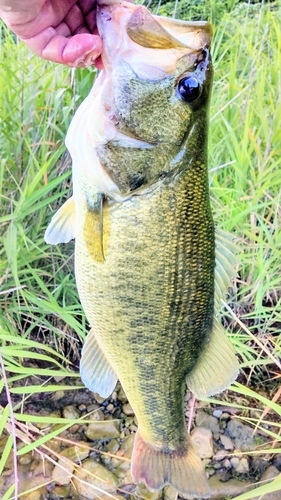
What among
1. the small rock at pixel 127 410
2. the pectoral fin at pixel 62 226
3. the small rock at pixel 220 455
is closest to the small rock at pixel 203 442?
the small rock at pixel 220 455

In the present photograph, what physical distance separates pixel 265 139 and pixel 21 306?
1.53 m

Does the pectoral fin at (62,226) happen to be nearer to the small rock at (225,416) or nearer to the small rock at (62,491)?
the small rock at (62,491)

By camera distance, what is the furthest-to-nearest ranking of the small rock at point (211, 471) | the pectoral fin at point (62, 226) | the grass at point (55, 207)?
the small rock at point (211, 471) < the grass at point (55, 207) < the pectoral fin at point (62, 226)

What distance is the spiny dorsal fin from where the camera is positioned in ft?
3.54

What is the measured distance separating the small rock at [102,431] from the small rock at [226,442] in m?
0.56

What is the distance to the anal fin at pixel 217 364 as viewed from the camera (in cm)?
144

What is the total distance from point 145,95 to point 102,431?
1884mm

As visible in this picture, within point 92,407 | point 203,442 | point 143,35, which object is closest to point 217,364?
point 143,35

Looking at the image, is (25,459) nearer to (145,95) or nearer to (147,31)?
(145,95)

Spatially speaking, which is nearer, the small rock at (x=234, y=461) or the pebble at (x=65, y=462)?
the pebble at (x=65, y=462)

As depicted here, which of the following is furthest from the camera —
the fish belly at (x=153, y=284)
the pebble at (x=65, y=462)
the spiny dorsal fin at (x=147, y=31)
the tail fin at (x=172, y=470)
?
the pebble at (x=65, y=462)

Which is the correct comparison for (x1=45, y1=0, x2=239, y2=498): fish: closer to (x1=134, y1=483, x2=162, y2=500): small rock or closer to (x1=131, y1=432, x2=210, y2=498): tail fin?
(x1=131, y1=432, x2=210, y2=498): tail fin

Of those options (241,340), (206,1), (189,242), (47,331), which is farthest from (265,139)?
(206,1)

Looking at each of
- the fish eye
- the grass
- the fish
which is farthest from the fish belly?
the grass
